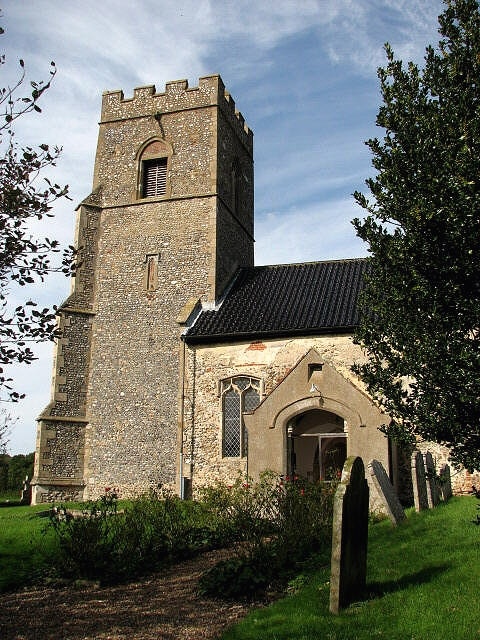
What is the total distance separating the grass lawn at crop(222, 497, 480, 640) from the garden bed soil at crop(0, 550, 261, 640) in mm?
675

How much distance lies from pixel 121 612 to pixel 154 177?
18.5 meters

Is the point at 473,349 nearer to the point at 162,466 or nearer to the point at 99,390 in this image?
the point at 162,466

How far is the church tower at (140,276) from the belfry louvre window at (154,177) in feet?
0.15

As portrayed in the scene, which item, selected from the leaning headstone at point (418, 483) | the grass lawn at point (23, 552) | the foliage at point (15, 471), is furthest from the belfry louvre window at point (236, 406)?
the foliage at point (15, 471)

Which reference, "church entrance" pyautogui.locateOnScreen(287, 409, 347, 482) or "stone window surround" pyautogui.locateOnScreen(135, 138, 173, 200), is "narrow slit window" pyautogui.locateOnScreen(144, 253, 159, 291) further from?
"church entrance" pyautogui.locateOnScreen(287, 409, 347, 482)

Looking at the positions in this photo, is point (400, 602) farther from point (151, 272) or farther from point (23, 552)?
point (151, 272)

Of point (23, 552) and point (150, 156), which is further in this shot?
point (150, 156)

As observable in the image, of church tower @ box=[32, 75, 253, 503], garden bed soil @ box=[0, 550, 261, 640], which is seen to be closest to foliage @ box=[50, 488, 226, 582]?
garden bed soil @ box=[0, 550, 261, 640]

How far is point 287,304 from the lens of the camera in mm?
20531

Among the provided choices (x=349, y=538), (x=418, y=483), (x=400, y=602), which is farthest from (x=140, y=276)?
(x=400, y=602)

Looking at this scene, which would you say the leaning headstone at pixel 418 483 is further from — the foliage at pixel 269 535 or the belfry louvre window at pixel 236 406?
the belfry louvre window at pixel 236 406

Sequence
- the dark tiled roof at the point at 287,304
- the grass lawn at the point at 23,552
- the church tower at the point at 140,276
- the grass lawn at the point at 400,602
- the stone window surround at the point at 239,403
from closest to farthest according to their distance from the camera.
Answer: the grass lawn at the point at 400,602 < the grass lawn at the point at 23,552 < the stone window surround at the point at 239,403 < the dark tiled roof at the point at 287,304 < the church tower at the point at 140,276

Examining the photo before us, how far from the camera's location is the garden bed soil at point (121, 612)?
24.0 ft

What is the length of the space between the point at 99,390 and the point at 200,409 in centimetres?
403
